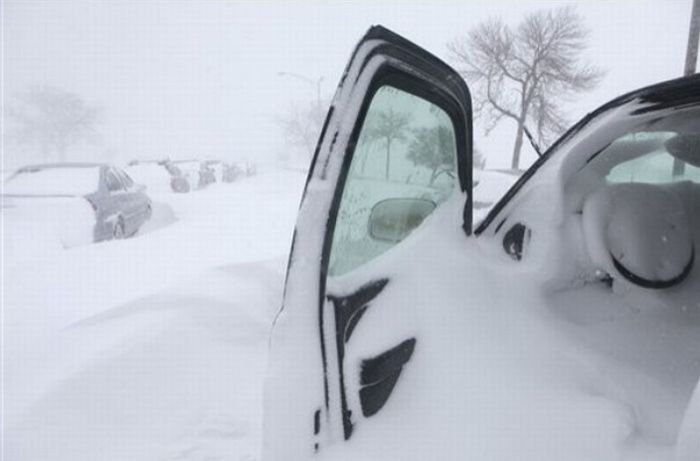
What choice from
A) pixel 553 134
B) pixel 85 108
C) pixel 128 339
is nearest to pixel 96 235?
pixel 128 339

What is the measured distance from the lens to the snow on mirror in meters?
1.66

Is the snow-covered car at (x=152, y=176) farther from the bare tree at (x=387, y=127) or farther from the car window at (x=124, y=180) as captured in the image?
the bare tree at (x=387, y=127)

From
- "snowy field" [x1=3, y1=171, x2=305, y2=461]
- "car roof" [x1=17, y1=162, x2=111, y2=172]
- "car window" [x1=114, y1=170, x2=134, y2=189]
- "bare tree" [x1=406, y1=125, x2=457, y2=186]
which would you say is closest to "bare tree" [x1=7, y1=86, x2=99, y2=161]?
"car roof" [x1=17, y1=162, x2=111, y2=172]

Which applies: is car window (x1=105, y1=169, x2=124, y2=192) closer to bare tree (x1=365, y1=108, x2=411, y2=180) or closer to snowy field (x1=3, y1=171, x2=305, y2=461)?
snowy field (x1=3, y1=171, x2=305, y2=461)

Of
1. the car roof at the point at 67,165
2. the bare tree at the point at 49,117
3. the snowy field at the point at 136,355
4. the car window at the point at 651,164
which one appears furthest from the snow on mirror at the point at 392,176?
the bare tree at the point at 49,117

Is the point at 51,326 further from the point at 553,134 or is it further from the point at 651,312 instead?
the point at 553,134

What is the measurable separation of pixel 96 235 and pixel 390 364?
6580mm

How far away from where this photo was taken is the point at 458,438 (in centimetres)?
141

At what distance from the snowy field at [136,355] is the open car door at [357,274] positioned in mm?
1080

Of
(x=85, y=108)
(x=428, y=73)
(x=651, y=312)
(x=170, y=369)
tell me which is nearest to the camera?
(x=428, y=73)

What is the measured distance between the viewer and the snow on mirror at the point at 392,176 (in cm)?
166

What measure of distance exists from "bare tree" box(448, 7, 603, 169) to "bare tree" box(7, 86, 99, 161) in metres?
51.1

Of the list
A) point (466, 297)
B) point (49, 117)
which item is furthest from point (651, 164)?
point (49, 117)

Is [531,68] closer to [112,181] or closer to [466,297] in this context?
[112,181]
